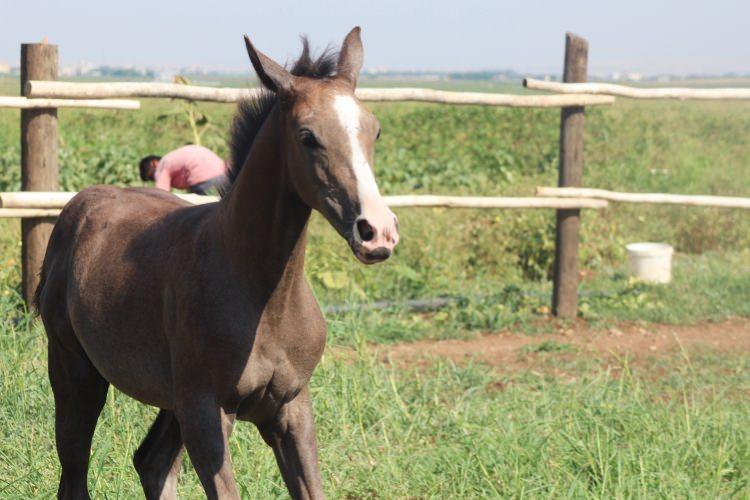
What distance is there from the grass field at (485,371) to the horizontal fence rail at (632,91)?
1.59 meters

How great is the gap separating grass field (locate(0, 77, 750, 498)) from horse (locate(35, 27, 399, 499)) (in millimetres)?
819

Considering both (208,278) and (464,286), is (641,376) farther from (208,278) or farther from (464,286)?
(208,278)

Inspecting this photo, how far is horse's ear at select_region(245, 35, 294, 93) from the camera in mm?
2604

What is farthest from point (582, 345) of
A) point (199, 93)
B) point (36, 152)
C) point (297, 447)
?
point (297, 447)

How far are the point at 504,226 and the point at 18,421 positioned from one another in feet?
19.2

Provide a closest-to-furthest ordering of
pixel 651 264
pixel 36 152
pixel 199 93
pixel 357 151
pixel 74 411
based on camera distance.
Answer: pixel 357 151
pixel 74 411
pixel 36 152
pixel 199 93
pixel 651 264

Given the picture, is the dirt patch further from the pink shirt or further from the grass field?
the pink shirt

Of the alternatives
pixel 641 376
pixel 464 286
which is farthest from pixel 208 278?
pixel 464 286

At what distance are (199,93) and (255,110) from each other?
337cm

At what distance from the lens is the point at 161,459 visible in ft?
10.8

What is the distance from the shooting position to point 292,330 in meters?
2.77

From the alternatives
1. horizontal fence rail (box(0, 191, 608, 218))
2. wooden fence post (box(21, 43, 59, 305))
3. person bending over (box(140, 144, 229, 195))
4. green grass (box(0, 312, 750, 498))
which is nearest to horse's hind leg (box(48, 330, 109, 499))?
green grass (box(0, 312, 750, 498))

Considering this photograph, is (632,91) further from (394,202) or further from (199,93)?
(199,93)

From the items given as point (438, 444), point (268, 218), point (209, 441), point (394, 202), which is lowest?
point (438, 444)
